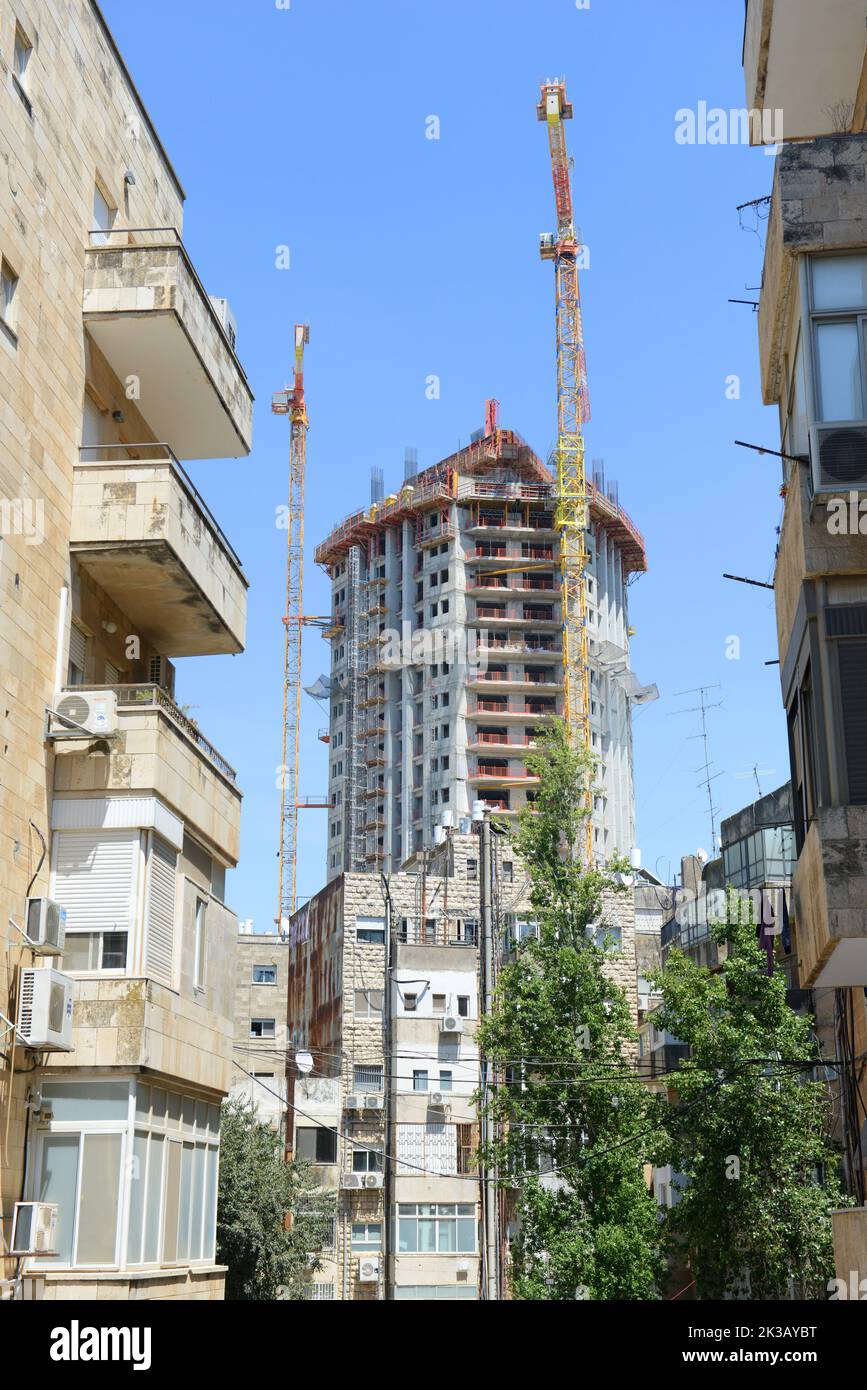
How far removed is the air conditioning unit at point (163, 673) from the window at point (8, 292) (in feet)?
20.1

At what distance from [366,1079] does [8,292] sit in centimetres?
4255

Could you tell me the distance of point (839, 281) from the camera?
543 inches

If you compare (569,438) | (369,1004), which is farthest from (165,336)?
Answer: (569,438)

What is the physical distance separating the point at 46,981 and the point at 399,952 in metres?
41.2

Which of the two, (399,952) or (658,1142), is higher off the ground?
(399,952)

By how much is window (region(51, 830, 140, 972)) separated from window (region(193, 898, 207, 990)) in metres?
2.28

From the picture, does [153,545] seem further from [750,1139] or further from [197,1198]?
[750,1139]

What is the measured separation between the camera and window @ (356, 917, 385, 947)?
58.7 meters

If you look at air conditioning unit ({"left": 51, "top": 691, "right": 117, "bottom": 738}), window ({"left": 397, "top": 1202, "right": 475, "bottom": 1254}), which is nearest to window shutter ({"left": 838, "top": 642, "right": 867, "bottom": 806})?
air conditioning unit ({"left": 51, "top": 691, "right": 117, "bottom": 738})

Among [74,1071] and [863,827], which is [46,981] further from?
[863,827]

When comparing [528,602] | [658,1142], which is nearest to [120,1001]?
[658,1142]

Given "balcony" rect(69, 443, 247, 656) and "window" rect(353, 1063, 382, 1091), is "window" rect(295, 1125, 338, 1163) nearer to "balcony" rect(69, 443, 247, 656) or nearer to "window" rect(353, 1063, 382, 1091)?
"window" rect(353, 1063, 382, 1091)

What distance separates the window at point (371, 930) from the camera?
193 ft
